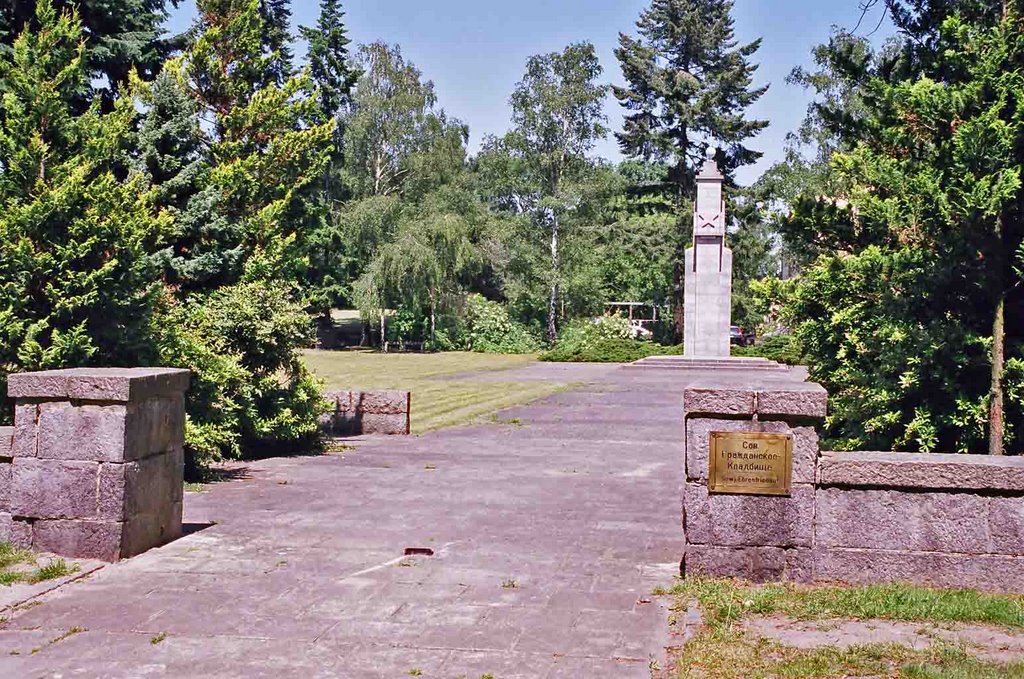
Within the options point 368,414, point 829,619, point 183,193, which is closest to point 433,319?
point 368,414

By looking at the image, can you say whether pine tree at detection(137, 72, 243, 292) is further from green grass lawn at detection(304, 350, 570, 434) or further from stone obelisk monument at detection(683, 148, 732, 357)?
stone obelisk monument at detection(683, 148, 732, 357)

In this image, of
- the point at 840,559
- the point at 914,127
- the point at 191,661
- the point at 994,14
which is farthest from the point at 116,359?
the point at 994,14

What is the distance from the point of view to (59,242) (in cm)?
987

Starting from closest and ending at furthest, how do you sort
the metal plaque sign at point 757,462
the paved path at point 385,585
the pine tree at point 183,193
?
the paved path at point 385,585
the metal plaque sign at point 757,462
the pine tree at point 183,193

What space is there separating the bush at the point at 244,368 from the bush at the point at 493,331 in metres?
38.5

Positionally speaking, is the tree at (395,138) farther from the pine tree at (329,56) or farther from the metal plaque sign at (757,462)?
the metal plaque sign at (757,462)

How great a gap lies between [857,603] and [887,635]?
0.48 metres

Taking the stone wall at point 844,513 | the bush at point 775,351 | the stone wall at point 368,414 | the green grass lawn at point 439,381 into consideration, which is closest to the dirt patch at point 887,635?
the stone wall at point 844,513

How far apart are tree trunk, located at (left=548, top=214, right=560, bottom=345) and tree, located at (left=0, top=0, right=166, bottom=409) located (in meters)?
44.2

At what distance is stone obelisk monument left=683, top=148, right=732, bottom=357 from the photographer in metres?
38.3

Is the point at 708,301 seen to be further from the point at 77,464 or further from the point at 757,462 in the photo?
the point at 77,464

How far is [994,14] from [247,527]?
26.6ft

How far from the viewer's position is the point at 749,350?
43750 millimetres

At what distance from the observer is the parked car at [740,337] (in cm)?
5659
